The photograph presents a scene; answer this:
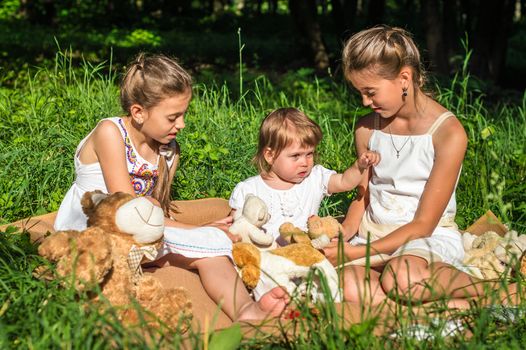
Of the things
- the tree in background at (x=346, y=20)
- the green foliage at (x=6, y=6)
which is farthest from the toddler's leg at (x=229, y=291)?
the green foliage at (x=6, y=6)

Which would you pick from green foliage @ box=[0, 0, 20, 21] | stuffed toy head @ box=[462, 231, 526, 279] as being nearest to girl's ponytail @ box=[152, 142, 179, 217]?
stuffed toy head @ box=[462, 231, 526, 279]

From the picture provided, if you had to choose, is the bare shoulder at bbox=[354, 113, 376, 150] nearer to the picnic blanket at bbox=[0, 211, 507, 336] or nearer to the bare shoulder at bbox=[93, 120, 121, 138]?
the picnic blanket at bbox=[0, 211, 507, 336]

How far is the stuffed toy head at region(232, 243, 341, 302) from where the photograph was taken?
3.22 meters

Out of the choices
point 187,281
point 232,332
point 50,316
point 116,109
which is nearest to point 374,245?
point 187,281

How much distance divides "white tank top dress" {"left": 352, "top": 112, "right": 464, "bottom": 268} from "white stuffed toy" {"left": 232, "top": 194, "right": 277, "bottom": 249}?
1.72 ft

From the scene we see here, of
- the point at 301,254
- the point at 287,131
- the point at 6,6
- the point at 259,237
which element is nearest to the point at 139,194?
the point at 259,237

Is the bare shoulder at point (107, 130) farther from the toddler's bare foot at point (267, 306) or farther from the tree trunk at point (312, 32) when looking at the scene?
the tree trunk at point (312, 32)

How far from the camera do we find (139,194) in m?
3.88

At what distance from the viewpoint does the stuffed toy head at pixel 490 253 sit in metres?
3.45

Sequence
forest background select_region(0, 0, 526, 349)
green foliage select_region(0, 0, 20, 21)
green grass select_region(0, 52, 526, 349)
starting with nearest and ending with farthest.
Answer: forest background select_region(0, 0, 526, 349) → green grass select_region(0, 52, 526, 349) → green foliage select_region(0, 0, 20, 21)

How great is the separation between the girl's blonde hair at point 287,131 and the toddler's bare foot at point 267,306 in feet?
3.02

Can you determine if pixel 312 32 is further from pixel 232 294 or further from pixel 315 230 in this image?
pixel 232 294

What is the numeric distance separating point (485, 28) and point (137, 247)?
30.9 ft

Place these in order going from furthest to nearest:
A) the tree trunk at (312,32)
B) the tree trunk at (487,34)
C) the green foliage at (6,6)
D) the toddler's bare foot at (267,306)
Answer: the green foliage at (6,6) → the tree trunk at (312,32) → the tree trunk at (487,34) → the toddler's bare foot at (267,306)
